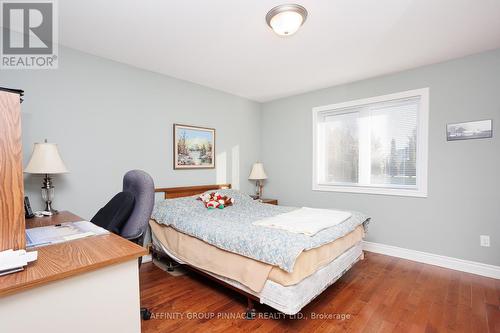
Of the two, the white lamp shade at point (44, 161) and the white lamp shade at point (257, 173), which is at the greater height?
the white lamp shade at point (44, 161)

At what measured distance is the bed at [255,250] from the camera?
5.88 feet

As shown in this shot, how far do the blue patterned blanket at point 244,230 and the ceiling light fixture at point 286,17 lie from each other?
67.0 inches

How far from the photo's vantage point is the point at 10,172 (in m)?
1.05

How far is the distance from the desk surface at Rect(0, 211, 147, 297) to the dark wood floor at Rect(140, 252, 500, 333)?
1.01 meters

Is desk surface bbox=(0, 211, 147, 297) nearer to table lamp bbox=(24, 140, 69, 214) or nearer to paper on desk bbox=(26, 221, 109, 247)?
paper on desk bbox=(26, 221, 109, 247)

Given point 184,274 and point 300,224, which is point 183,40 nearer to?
point 300,224

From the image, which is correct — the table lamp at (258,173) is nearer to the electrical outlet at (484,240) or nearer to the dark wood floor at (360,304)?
the dark wood floor at (360,304)

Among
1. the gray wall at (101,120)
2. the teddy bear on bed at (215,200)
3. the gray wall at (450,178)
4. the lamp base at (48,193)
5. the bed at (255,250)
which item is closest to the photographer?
the bed at (255,250)

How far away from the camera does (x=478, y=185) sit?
2738 mm

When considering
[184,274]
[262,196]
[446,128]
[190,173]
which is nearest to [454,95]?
[446,128]

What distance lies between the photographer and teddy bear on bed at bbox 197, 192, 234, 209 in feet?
10.1

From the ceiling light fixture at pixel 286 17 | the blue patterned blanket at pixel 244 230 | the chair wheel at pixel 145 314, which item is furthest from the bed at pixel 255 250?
the ceiling light fixture at pixel 286 17

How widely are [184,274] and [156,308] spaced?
673mm

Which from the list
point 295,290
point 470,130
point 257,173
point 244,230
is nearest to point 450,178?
point 470,130
